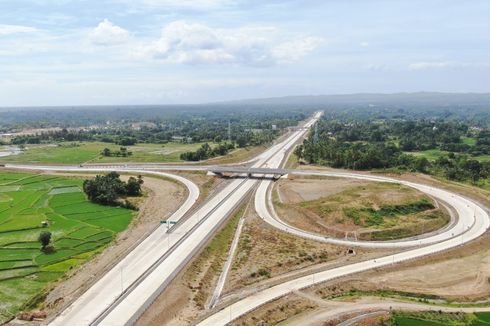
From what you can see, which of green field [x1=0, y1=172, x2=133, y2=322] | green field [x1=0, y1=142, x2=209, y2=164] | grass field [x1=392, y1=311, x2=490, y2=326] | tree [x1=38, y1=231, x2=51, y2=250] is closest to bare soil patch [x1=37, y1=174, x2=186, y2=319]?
green field [x1=0, y1=172, x2=133, y2=322]

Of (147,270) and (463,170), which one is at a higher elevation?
(463,170)

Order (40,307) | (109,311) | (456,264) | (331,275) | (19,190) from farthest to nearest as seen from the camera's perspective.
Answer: (19,190), (456,264), (331,275), (40,307), (109,311)

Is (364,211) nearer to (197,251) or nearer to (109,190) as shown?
(197,251)

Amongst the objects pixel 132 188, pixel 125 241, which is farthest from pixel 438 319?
pixel 132 188

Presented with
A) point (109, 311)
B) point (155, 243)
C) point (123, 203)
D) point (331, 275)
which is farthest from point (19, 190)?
point (331, 275)

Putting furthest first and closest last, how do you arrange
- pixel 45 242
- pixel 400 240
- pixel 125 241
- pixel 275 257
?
pixel 400 240, pixel 125 241, pixel 45 242, pixel 275 257

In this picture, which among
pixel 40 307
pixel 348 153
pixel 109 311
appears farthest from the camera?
pixel 348 153

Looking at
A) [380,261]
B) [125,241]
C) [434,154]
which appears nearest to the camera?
[380,261]

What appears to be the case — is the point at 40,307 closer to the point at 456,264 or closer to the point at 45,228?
the point at 45,228
